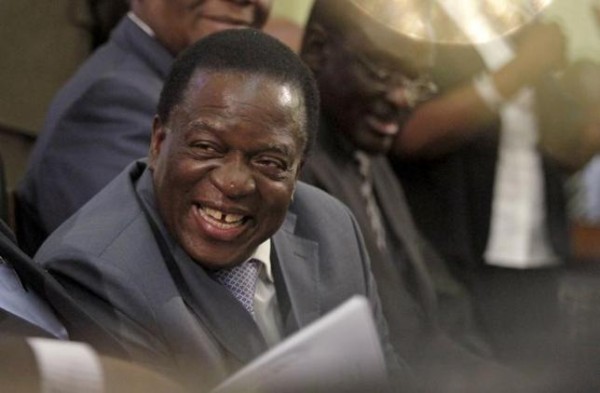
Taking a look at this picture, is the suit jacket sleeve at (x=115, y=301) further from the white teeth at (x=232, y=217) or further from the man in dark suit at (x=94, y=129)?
the man in dark suit at (x=94, y=129)

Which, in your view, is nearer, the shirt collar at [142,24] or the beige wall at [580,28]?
the shirt collar at [142,24]

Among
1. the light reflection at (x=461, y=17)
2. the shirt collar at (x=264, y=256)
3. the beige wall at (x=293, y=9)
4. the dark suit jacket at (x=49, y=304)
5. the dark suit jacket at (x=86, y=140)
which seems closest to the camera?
the dark suit jacket at (x=49, y=304)

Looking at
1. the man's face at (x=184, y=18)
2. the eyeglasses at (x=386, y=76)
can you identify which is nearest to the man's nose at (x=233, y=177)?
the man's face at (x=184, y=18)

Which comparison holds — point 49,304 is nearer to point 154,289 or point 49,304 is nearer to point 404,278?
point 154,289

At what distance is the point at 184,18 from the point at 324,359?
1.91 meters

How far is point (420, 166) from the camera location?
5066 millimetres

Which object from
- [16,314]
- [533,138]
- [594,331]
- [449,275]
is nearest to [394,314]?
[449,275]

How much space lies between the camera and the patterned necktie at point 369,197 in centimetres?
454

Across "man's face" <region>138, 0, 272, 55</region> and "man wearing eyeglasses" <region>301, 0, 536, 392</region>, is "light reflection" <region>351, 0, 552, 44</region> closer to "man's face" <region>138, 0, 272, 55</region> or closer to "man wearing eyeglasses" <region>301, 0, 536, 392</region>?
"man wearing eyeglasses" <region>301, 0, 536, 392</region>

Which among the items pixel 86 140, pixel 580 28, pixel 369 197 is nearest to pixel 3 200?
pixel 86 140

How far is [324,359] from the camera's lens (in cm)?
260

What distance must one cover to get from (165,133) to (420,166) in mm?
1899

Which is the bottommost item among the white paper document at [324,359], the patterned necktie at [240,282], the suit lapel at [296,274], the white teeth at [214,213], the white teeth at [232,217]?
the suit lapel at [296,274]

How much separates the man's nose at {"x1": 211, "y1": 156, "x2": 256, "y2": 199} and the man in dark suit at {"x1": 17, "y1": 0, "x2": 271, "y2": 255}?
2.64 feet
